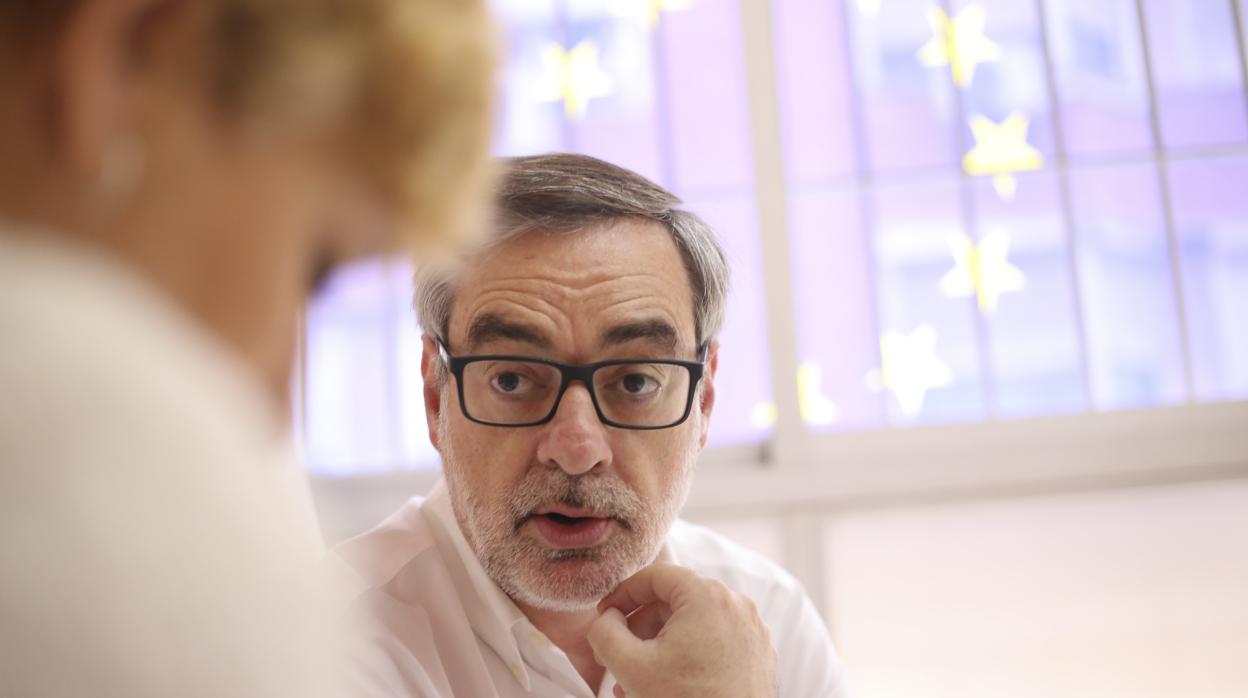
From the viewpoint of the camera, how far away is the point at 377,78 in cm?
40

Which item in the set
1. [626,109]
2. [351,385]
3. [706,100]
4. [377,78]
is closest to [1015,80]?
[706,100]

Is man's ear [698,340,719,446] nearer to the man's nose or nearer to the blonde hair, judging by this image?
the man's nose

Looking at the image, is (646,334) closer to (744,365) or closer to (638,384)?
(638,384)

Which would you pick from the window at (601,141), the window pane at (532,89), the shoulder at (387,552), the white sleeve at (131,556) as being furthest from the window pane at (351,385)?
the white sleeve at (131,556)

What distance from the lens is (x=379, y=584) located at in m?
1.39

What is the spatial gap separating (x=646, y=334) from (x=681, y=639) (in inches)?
16.5

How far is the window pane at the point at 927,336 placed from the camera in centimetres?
281

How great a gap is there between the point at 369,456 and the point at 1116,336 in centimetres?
204

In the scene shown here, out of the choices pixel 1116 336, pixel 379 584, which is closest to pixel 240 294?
pixel 379 584

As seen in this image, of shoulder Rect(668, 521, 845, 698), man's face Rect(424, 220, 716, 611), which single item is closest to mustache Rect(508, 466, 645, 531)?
man's face Rect(424, 220, 716, 611)

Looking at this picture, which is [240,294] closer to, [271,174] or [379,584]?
[271,174]

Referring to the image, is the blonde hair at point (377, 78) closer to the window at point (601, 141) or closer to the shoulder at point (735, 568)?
the shoulder at point (735, 568)

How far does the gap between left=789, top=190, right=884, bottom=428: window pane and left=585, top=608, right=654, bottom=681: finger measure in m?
1.69

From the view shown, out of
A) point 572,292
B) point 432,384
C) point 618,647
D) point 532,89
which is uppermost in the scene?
point 532,89
